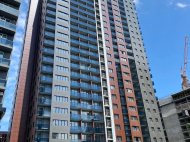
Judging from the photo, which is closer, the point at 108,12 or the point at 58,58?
the point at 58,58

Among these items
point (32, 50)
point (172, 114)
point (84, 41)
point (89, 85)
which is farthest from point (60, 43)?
point (172, 114)

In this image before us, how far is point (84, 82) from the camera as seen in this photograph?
56219mm

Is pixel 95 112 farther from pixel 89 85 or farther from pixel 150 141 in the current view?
pixel 150 141

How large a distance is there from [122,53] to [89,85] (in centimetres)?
2027

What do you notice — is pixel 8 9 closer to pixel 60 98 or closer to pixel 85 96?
pixel 60 98

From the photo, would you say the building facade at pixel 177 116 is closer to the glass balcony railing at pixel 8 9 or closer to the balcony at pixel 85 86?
the balcony at pixel 85 86

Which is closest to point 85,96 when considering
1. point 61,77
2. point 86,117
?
point 86,117

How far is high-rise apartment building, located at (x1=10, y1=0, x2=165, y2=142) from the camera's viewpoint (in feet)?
153

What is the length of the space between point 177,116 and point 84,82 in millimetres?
37960

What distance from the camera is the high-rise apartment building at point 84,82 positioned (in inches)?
1839

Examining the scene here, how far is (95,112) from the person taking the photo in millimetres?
52625

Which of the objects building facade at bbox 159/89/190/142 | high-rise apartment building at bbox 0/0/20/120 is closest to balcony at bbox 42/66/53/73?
high-rise apartment building at bbox 0/0/20/120

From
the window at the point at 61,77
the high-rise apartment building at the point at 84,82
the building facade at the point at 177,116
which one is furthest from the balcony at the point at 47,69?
the building facade at the point at 177,116

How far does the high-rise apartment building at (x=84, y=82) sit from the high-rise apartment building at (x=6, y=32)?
16.6 m
